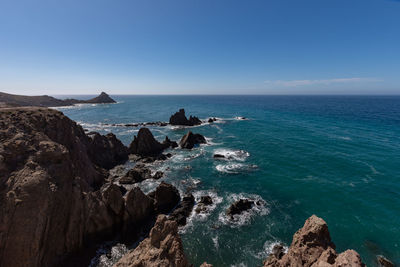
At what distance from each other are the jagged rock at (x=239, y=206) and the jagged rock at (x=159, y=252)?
14272mm

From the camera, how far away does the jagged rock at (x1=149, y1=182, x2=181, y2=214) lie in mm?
25391

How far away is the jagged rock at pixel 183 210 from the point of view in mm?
23391

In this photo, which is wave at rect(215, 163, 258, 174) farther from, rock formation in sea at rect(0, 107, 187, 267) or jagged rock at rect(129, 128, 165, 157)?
jagged rock at rect(129, 128, 165, 157)

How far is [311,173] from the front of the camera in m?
35.5

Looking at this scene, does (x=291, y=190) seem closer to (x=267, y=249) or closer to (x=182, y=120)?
(x=267, y=249)

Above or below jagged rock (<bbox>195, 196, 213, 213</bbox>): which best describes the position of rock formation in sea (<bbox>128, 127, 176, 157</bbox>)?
above

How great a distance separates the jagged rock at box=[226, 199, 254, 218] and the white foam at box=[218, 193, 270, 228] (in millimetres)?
408

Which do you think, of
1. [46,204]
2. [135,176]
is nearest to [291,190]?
[135,176]

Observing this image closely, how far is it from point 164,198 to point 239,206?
1170 centimetres

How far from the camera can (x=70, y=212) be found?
61.6ft

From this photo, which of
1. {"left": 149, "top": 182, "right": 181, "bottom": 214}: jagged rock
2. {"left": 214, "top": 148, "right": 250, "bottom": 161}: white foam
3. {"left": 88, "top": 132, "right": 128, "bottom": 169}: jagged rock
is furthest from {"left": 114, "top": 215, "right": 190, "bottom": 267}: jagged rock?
{"left": 214, "top": 148, "right": 250, "bottom": 161}: white foam

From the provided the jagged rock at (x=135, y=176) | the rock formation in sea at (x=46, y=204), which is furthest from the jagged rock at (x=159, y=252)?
the jagged rock at (x=135, y=176)

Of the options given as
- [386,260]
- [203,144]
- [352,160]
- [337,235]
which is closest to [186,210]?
[337,235]

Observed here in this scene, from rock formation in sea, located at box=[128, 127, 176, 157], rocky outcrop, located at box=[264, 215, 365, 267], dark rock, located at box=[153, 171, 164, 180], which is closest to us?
rocky outcrop, located at box=[264, 215, 365, 267]
